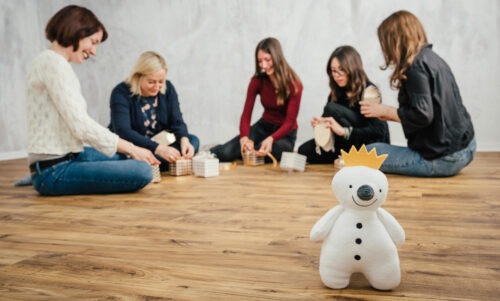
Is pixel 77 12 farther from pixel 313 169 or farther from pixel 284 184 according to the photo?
pixel 313 169

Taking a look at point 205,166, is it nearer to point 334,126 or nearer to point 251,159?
point 251,159

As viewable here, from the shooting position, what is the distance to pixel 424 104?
2.49 metres

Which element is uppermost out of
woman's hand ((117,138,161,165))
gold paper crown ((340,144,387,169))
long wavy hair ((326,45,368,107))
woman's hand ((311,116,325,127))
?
long wavy hair ((326,45,368,107))

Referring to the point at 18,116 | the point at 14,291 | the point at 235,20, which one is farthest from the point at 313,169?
the point at 18,116

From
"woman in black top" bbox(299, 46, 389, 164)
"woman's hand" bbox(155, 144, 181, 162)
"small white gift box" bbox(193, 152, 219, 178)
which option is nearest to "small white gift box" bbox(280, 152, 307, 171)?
"woman in black top" bbox(299, 46, 389, 164)

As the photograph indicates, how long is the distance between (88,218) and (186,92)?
2.88 m

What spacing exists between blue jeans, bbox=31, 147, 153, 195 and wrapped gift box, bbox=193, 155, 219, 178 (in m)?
0.52

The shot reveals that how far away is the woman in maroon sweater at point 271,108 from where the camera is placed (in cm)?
332

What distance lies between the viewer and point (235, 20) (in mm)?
4430

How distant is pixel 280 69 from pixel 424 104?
3.63ft

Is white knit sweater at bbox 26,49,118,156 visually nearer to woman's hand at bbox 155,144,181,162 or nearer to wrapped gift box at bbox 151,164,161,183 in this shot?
wrapped gift box at bbox 151,164,161,183

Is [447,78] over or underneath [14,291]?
over

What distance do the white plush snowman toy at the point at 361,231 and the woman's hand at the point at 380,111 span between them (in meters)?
1.74

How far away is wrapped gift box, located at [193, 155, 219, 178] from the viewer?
2.93 m
